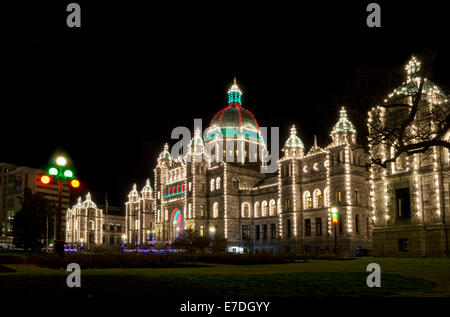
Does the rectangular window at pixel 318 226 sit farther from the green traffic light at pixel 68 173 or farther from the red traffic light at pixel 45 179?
the red traffic light at pixel 45 179

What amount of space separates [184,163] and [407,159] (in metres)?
52.8

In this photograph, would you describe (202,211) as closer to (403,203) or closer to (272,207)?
(272,207)

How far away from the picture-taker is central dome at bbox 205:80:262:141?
304ft

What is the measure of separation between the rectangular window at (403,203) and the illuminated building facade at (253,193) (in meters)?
8.01

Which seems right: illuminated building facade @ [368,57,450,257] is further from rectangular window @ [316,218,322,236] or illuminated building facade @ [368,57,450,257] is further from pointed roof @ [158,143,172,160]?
pointed roof @ [158,143,172,160]

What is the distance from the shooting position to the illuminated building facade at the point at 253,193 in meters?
58.7

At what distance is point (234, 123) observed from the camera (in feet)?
306

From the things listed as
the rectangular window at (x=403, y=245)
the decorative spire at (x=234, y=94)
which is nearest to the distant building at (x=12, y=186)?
the decorative spire at (x=234, y=94)

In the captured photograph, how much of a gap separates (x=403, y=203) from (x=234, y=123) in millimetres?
54119

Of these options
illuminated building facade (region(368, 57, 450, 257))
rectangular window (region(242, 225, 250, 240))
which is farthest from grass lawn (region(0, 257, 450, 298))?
rectangular window (region(242, 225, 250, 240))

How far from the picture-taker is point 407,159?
1657 inches

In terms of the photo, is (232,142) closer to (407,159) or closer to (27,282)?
(407,159)

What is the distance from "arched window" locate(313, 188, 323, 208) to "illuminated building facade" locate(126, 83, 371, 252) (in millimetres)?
147
